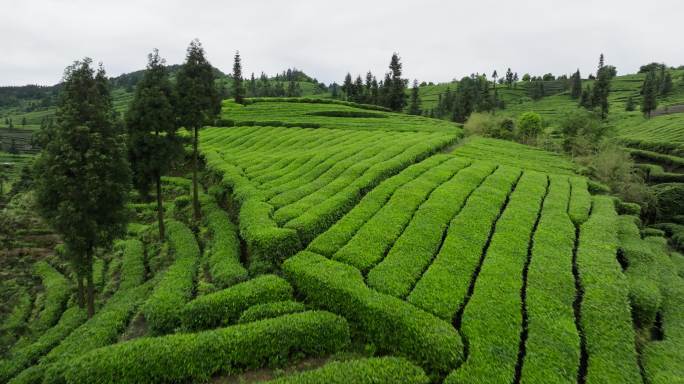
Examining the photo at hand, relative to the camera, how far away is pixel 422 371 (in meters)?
10.9

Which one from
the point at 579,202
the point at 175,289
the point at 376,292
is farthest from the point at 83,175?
the point at 579,202

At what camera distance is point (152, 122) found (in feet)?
76.6

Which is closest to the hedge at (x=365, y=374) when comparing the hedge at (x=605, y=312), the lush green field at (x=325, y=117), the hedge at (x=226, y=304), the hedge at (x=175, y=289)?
the hedge at (x=226, y=304)

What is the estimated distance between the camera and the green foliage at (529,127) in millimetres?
52250

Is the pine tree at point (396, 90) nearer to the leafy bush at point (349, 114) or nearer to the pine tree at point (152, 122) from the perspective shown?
the leafy bush at point (349, 114)

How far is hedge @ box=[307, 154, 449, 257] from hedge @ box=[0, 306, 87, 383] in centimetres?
1382

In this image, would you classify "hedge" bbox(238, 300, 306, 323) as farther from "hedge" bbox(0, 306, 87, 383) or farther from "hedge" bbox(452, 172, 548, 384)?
"hedge" bbox(0, 306, 87, 383)

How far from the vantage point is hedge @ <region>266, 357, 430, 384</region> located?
10.6m

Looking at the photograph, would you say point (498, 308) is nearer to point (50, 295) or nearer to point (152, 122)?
point (152, 122)

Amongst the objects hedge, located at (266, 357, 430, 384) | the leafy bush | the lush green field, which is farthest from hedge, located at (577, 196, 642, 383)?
the leafy bush

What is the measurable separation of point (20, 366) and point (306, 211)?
608 inches

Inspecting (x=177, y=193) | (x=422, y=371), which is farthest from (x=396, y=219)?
(x=177, y=193)

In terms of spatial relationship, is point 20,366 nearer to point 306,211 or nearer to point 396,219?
point 306,211

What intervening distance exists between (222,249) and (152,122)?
1030 centimetres
